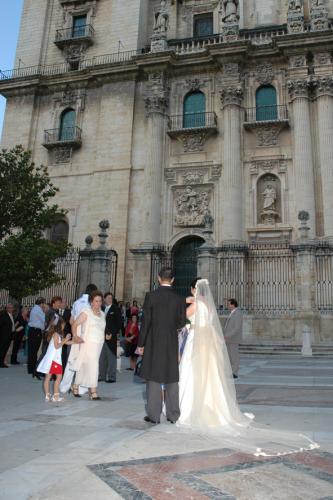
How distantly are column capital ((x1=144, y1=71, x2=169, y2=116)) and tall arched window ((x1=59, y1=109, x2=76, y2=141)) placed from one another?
193 inches

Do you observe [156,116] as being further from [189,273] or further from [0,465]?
[0,465]

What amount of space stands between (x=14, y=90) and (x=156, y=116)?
32.6ft

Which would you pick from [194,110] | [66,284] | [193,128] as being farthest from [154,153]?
[66,284]

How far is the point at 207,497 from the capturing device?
9.25ft

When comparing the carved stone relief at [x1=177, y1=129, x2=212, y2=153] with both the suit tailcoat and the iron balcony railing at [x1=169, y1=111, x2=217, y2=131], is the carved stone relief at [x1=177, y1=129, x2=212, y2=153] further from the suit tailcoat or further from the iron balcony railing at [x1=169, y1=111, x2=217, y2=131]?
the suit tailcoat

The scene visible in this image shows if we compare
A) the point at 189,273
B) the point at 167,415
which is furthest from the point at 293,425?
the point at 189,273

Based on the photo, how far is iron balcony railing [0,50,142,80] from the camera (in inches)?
980

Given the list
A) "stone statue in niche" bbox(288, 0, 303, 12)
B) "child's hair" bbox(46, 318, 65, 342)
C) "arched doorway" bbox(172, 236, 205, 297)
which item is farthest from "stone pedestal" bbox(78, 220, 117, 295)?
"stone statue in niche" bbox(288, 0, 303, 12)

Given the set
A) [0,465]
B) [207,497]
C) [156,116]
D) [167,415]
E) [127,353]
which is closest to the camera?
[207,497]

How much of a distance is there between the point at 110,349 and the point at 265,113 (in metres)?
17.9

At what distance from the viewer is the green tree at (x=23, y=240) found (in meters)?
13.1

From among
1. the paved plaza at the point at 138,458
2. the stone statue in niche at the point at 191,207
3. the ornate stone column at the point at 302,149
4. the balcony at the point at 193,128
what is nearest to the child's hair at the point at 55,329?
the paved plaza at the point at 138,458

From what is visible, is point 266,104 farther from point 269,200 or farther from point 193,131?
point 269,200

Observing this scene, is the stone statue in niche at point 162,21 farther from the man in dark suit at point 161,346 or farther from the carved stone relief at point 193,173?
the man in dark suit at point 161,346
